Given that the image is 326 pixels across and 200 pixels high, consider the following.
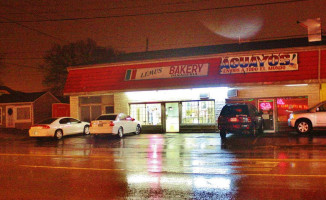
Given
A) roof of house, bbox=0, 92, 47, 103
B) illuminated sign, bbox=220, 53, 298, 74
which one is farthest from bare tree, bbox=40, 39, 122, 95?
illuminated sign, bbox=220, 53, 298, 74

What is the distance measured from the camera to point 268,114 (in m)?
20.0

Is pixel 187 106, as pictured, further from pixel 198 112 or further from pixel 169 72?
pixel 169 72

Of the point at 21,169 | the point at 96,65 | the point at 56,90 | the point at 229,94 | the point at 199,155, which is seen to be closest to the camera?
the point at 21,169

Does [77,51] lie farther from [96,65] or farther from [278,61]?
[278,61]

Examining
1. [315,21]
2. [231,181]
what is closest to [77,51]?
[315,21]

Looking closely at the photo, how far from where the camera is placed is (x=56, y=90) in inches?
1859

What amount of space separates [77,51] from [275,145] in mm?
38148

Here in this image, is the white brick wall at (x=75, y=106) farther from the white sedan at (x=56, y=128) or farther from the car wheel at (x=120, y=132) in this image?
the car wheel at (x=120, y=132)

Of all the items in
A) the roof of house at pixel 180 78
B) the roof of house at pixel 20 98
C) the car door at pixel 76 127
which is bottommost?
the car door at pixel 76 127

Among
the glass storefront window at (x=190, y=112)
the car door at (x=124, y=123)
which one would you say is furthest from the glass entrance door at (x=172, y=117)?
the car door at (x=124, y=123)

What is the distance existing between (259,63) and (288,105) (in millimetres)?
3091

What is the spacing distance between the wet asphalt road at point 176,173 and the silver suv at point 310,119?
187 centimetres

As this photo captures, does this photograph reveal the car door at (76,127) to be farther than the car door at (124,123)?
Yes

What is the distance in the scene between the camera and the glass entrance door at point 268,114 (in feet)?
65.4
